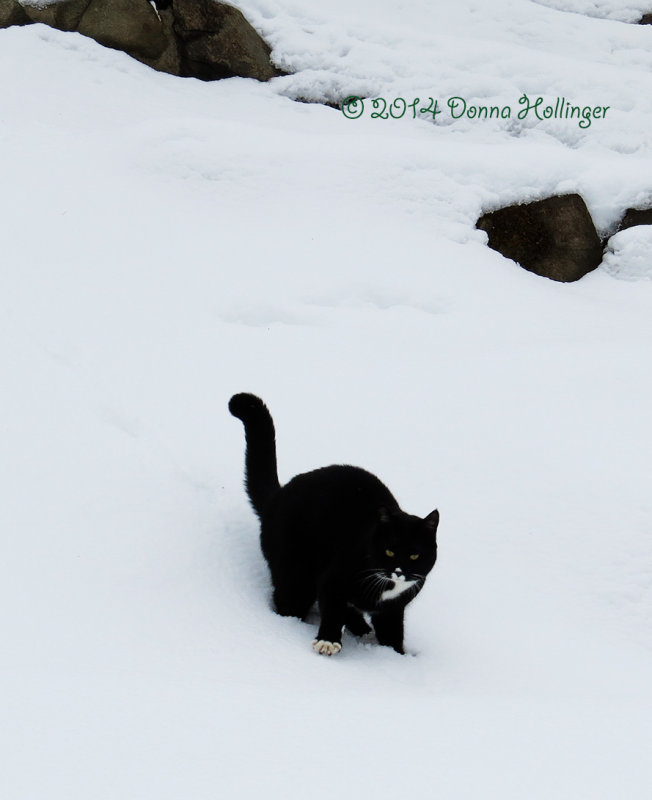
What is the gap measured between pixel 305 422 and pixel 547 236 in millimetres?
3929

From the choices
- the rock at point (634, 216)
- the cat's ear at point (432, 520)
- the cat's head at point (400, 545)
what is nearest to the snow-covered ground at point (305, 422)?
the rock at point (634, 216)

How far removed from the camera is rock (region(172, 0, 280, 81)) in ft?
31.1

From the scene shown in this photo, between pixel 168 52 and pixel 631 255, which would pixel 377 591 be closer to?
pixel 631 255

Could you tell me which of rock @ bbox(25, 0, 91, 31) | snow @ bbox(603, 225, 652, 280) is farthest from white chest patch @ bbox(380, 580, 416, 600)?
rock @ bbox(25, 0, 91, 31)

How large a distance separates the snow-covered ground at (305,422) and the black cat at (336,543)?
166 millimetres

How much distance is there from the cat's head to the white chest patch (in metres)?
0.04

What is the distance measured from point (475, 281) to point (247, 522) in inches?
135

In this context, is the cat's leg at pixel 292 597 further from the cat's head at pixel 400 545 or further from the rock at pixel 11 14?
the rock at pixel 11 14

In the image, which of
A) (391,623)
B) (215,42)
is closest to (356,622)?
(391,623)

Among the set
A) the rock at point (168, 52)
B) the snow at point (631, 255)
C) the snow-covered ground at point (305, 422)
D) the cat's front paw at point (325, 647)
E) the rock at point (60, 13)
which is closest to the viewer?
the snow-covered ground at point (305, 422)

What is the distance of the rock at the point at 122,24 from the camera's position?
9062 millimetres

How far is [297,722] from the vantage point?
2.18 metres

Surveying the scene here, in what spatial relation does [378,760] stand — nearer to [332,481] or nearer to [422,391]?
[332,481]

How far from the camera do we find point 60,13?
906 cm
